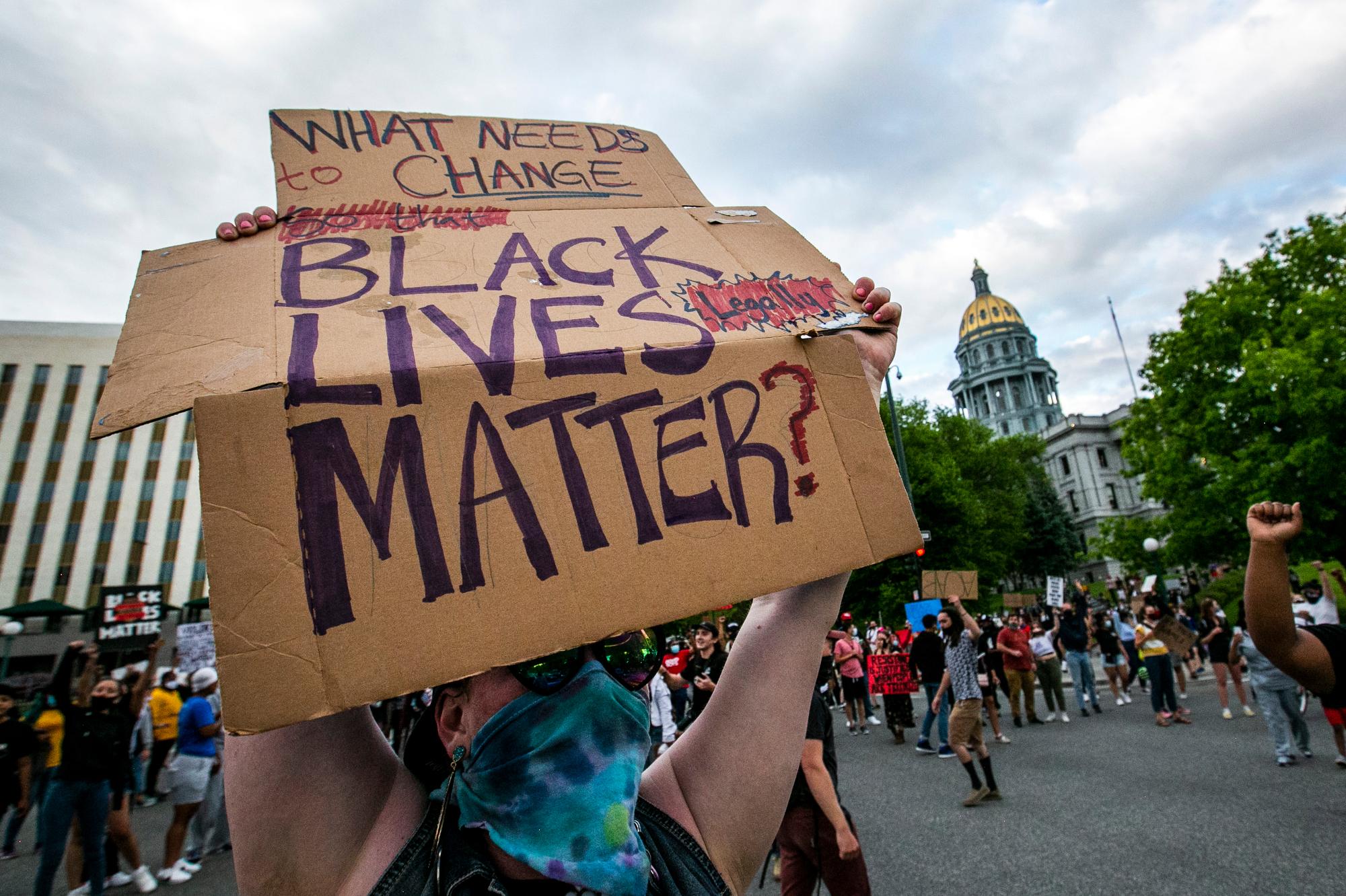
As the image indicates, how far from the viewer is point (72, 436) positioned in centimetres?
4416

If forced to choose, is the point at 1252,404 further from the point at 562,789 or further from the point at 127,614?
the point at 127,614

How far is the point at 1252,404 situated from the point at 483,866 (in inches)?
1084

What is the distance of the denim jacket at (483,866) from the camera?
47.7 inches

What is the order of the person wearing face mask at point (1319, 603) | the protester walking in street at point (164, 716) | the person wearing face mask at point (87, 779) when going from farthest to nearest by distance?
the protester walking in street at point (164, 716) < the person wearing face mask at point (1319, 603) < the person wearing face mask at point (87, 779)

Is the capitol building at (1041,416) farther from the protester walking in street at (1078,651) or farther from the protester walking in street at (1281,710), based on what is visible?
the protester walking in street at (1281,710)

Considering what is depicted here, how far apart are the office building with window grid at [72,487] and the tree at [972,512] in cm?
4005

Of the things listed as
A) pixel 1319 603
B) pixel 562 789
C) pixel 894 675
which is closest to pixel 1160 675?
pixel 1319 603

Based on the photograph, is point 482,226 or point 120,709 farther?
point 120,709

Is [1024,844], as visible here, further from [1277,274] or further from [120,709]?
[1277,274]

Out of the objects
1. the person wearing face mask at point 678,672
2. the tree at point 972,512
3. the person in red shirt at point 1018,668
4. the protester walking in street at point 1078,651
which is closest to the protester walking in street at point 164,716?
the person wearing face mask at point 678,672

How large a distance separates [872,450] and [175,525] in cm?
5563

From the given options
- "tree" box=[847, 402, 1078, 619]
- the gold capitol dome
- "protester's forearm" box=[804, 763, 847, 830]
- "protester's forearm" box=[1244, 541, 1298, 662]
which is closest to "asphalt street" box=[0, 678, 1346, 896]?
"protester's forearm" box=[804, 763, 847, 830]

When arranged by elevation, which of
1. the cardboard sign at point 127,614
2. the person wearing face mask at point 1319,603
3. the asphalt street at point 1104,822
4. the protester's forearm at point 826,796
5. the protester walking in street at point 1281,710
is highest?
the cardboard sign at point 127,614

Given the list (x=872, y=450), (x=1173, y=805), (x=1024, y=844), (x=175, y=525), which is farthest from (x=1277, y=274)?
(x=175, y=525)
